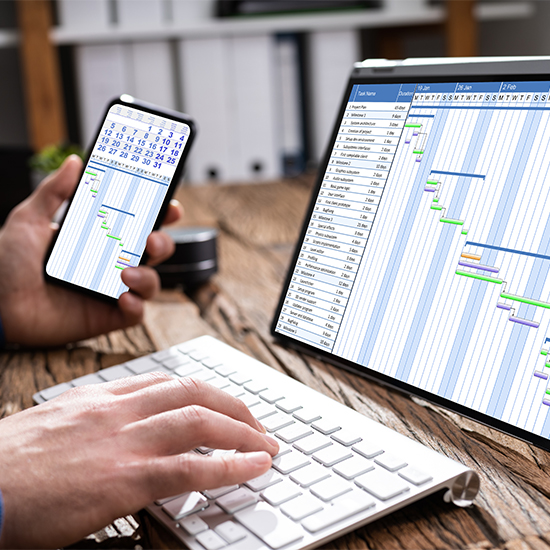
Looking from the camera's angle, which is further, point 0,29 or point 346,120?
point 0,29

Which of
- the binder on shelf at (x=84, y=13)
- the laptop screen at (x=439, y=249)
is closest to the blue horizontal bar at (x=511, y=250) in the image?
the laptop screen at (x=439, y=249)

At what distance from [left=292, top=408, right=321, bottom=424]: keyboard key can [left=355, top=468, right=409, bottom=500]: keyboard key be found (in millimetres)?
75

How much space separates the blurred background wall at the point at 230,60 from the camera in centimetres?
155

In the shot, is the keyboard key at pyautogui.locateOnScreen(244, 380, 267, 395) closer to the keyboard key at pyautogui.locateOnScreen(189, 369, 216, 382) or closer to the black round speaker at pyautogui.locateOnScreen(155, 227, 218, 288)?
the keyboard key at pyautogui.locateOnScreen(189, 369, 216, 382)

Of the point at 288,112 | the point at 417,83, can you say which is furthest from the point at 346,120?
the point at 288,112

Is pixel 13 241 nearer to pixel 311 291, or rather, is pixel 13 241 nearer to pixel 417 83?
pixel 311 291

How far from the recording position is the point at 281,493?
36cm

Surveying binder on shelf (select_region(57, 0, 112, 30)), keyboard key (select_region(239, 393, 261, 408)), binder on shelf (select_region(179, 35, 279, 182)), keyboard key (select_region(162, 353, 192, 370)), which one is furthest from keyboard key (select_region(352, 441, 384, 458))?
binder on shelf (select_region(57, 0, 112, 30))

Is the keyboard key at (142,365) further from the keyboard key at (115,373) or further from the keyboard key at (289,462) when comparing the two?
the keyboard key at (289,462)

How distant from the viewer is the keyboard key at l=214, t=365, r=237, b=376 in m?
0.54

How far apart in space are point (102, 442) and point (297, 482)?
4.8 inches

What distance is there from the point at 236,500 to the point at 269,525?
1.3 inches

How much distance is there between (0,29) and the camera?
1815mm

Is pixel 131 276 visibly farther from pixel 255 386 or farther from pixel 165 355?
pixel 255 386
